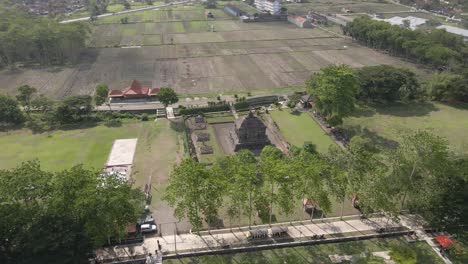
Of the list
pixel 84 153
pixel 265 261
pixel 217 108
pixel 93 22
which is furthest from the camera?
pixel 93 22

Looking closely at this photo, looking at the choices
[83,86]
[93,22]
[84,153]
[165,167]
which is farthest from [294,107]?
[93,22]

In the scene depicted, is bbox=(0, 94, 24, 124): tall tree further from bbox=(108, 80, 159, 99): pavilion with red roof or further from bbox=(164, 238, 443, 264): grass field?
bbox=(164, 238, 443, 264): grass field

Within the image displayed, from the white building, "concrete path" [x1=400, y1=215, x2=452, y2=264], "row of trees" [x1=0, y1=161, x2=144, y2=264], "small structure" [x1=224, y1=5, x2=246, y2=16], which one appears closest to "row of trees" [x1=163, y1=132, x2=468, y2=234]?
"concrete path" [x1=400, y1=215, x2=452, y2=264]

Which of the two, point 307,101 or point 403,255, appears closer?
point 403,255

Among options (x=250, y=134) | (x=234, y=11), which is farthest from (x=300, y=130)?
(x=234, y=11)

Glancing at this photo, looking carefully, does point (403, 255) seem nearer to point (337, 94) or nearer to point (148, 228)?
point (148, 228)

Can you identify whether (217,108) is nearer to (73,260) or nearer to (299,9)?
Answer: (73,260)

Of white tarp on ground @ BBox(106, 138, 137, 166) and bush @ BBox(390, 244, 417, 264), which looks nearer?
bush @ BBox(390, 244, 417, 264)
